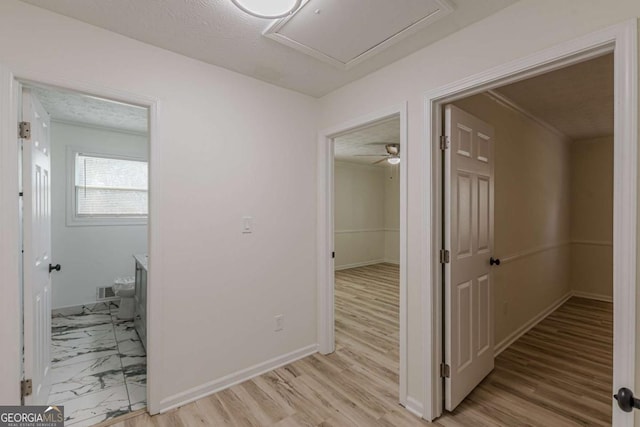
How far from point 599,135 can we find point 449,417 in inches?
198

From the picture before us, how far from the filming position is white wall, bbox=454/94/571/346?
288cm

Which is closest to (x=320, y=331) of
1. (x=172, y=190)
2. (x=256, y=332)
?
(x=256, y=332)

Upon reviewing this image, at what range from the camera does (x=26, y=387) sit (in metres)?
1.68

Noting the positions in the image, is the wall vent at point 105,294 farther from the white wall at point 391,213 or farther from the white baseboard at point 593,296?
the white baseboard at point 593,296

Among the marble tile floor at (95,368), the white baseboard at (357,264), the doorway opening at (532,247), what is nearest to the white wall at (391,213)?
the white baseboard at (357,264)

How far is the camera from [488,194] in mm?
2457

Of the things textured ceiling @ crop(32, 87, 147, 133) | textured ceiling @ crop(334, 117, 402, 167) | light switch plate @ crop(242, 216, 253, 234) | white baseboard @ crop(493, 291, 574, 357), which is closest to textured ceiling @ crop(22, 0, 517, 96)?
light switch plate @ crop(242, 216, 253, 234)

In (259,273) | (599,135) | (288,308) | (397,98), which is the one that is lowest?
(288,308)

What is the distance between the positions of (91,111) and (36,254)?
7.77 feet

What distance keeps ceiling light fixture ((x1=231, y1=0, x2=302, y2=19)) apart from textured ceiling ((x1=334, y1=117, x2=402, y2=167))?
238 cm

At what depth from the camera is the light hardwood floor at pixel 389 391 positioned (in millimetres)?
1958

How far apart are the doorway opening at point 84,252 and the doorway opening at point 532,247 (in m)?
2.44

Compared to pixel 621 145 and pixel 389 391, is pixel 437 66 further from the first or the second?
pixel 389 391

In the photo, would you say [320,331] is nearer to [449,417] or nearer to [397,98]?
[449,417]
